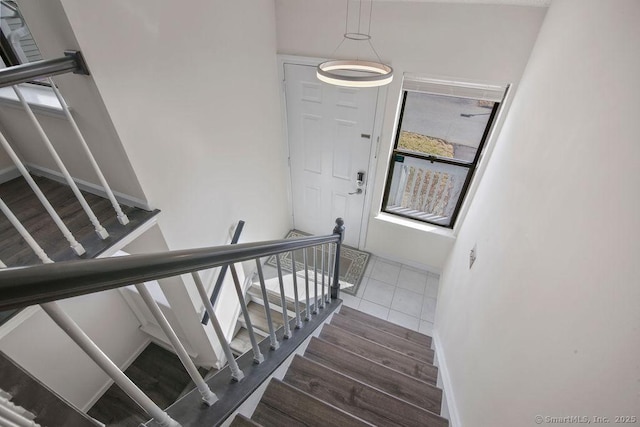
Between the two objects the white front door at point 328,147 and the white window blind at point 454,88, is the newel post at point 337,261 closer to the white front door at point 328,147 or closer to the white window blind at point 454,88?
the white front door at point 328,147

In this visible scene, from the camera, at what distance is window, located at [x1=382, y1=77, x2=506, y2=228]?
2662 mm

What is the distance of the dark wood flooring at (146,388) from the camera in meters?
2.65

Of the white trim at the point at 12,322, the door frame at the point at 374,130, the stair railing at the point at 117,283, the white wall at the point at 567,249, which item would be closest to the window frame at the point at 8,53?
the white trim at the point at 12,322

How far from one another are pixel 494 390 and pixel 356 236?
8.86 feet

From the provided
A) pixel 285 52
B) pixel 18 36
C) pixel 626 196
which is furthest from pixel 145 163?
pixel 626 196

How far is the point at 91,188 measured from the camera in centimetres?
198

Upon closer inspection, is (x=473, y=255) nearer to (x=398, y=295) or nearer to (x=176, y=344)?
(x=398, y=295)

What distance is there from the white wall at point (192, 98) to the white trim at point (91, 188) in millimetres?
86

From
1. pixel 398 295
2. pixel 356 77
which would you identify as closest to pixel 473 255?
pixel 398 295

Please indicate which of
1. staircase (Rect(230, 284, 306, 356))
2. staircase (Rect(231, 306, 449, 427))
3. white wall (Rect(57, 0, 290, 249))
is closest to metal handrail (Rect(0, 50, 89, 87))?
white wall (Rect(57, 0, 290, 249))

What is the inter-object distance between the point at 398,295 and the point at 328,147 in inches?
75.9

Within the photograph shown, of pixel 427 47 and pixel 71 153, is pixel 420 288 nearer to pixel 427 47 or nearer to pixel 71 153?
pixel 427 47

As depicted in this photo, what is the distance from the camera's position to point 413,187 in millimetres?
3432

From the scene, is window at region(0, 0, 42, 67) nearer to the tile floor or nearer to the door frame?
the door frame
